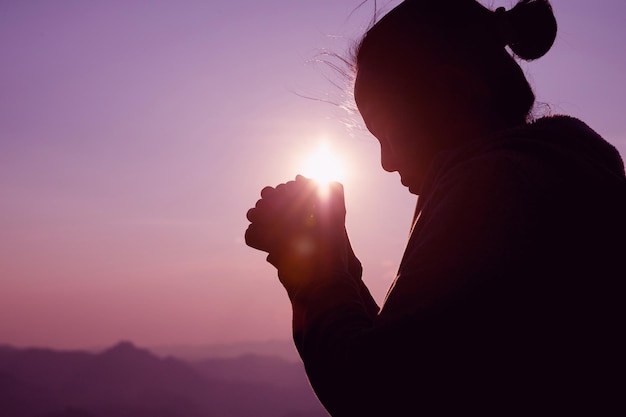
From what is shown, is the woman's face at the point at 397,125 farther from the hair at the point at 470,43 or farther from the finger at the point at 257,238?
the finger at the point at 257,238

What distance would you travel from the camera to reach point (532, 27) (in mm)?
1787

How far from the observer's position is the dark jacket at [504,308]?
885 mm

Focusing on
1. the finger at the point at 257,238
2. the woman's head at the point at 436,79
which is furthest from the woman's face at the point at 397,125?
the finger at the point at 257,238

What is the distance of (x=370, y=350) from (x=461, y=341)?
16 cm

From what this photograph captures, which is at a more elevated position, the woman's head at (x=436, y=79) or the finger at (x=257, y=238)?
the woman's head at (x=436, y=79)

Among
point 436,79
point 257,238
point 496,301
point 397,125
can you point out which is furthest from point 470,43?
point 496,301

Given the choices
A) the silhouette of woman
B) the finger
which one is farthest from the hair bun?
the finger

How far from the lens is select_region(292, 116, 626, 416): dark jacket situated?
88 centimetres

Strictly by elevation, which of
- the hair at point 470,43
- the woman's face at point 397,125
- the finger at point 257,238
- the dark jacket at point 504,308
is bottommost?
the dark jacket at point 504,308

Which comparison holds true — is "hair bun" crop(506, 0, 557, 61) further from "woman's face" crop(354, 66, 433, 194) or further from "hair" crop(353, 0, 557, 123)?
"woman's face" crop(354, 66, 433, 194)

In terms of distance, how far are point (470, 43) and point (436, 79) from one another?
0.16 meters

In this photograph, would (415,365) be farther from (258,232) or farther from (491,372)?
(258,232)

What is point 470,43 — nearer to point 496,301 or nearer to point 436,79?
point 436,79

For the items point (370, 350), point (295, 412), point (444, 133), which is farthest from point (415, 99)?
point (295, 412)
